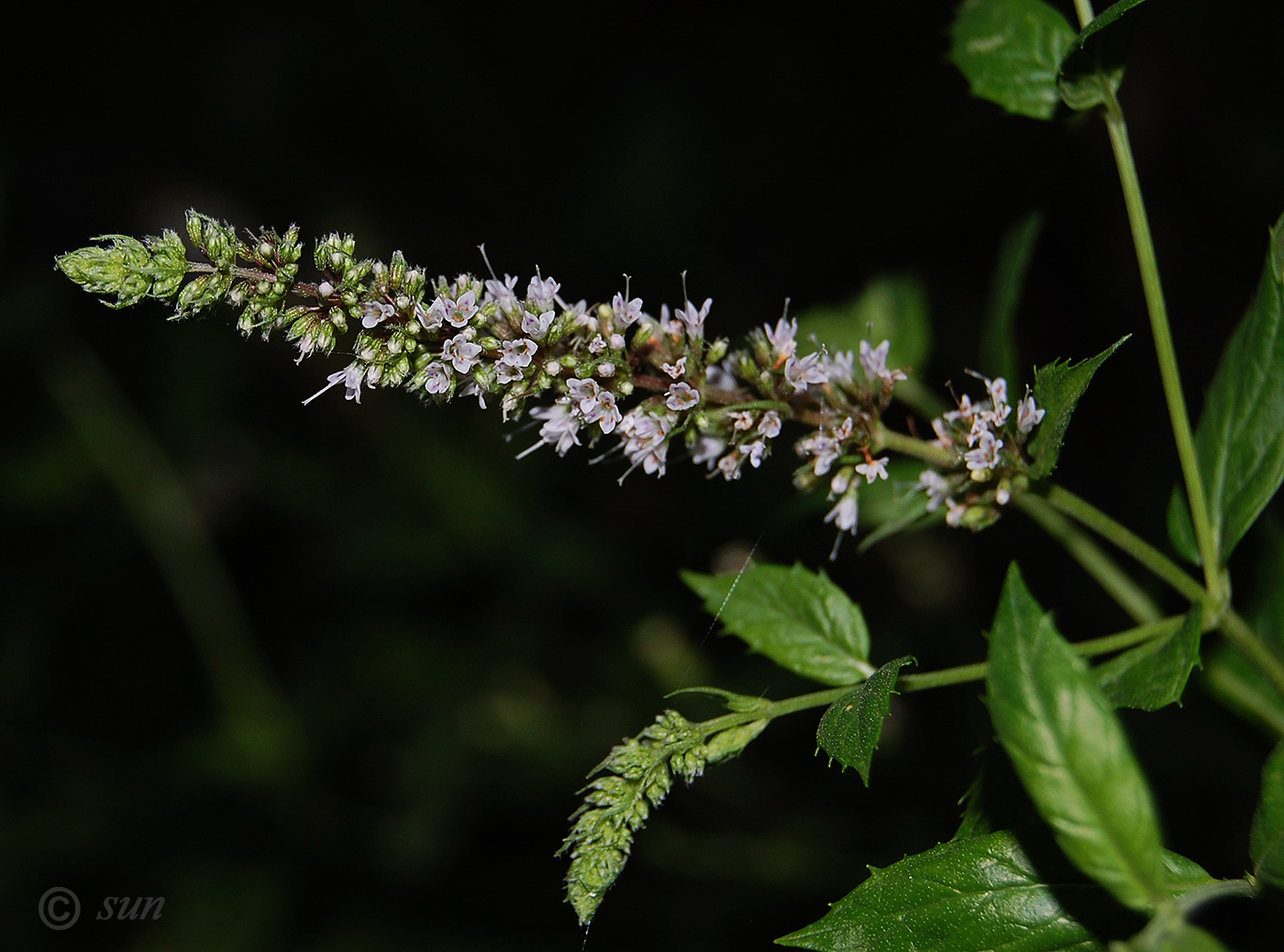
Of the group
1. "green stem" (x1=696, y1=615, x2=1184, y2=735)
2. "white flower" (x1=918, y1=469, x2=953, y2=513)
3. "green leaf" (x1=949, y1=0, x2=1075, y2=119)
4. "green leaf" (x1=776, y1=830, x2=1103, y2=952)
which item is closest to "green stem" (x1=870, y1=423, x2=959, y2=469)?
"white flower" (x1=918, y1=469, x2=953, y2=513)

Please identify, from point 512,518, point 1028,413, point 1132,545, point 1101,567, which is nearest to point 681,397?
point 1028,413

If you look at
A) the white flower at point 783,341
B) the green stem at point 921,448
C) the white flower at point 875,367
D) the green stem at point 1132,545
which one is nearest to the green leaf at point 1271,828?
the green stem at point 1132,545

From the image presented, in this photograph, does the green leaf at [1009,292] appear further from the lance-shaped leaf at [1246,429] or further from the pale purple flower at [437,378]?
the pale purple flower at [437,378]

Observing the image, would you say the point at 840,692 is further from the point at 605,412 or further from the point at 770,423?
the point at 605,412

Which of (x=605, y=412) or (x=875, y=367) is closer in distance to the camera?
(x=605, y=412)

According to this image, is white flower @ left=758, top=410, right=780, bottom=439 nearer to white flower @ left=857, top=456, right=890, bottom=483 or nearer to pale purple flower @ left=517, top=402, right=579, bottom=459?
white flower @ left=857, top=456, right=890, bottom=483

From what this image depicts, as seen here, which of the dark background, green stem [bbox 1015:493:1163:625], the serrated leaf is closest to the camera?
green stem [bbox 1015:493:1163:625]

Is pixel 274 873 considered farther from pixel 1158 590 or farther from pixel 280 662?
pixel 1158 590
